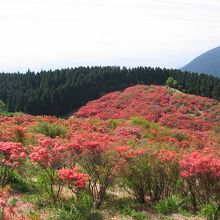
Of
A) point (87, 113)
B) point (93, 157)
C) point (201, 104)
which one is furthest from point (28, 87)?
point (93, 157)

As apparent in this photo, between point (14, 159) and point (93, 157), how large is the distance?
3512 millimetres

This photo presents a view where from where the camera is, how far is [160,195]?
1739cm

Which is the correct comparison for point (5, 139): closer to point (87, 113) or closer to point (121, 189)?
point (121, 189)

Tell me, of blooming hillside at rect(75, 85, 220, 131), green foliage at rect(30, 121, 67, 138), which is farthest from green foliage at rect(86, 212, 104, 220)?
blooming hillside at rect(75, 85, 220, 131)

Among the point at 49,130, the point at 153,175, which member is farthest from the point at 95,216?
the point at 49,130

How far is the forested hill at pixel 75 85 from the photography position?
3487 inches

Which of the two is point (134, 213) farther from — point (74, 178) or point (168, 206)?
point (74, 178)

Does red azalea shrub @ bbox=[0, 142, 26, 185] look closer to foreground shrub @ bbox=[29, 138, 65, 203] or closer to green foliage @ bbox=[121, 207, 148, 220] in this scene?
foreground shrub @ bbox=[29, 138, 65, 203]

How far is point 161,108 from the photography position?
7294 cm

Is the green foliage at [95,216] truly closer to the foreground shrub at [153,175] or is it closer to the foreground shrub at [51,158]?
the foreground shrub at [51,158]

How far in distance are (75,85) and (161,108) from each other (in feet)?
93.0

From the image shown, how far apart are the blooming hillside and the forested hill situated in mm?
10088

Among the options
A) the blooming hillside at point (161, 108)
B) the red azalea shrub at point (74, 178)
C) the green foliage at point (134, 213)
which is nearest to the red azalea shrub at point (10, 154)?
the red azalea shrub at point (74, 178)

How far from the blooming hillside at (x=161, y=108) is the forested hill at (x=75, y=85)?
397 inches
